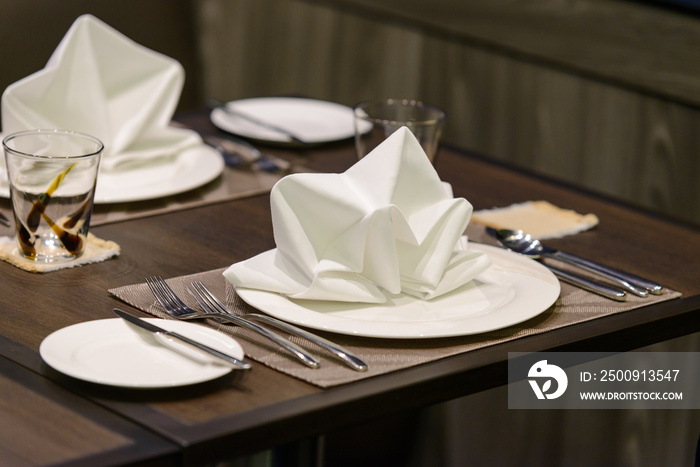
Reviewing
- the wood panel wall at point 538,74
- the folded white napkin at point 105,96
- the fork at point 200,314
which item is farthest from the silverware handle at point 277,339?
the wood panel wall at point 538,74

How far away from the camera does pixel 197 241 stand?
3.46 feet

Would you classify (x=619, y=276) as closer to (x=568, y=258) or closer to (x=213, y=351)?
(x=568, y=258)

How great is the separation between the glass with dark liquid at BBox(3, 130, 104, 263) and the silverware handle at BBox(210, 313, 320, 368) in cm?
24

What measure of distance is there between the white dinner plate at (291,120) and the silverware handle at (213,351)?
2.37 ft

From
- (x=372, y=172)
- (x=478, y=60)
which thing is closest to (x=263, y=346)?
(x=372, y=172)

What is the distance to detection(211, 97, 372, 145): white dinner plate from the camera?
148cm

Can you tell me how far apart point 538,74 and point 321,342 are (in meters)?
1.59

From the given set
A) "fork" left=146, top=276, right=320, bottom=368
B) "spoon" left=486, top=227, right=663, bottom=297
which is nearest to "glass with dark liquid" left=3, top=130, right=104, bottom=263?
"fork" left=146, top=276, right=320, bottom=368

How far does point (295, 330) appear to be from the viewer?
2.61ft

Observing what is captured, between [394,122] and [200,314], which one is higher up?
[394,122]

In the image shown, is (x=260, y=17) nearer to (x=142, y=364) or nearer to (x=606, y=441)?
(x=606, y=441)

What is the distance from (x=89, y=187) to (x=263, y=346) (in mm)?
312

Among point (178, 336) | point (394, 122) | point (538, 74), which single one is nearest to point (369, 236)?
point (178, 336)

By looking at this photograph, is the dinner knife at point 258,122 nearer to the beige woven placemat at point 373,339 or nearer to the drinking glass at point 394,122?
the drinking glass at point 394,122
